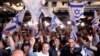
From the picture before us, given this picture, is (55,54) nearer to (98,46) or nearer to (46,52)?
(46,52)

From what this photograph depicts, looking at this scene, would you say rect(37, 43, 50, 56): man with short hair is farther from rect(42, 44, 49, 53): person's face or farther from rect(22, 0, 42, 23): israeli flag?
rect(22, 0, 42, 23): israeli flag

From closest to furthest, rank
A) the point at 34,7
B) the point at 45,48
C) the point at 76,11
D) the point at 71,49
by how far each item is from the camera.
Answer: the point at 45,48, the point at 71,49, the point at 34,7, the point at 76,11

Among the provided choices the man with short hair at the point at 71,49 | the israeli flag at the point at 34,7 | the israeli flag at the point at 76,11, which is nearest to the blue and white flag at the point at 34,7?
the israeli flag at the point at 34,7

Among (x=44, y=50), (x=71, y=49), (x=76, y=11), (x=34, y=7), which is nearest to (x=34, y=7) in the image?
(x=34, y=7)

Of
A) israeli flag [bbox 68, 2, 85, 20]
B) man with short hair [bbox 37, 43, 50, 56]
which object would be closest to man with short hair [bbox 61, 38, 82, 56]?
man with short hair [bbox 37, 43, 50, 56]

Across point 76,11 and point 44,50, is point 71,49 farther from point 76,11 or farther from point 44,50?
point 76,11

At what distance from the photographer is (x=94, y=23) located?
1781 centimetres

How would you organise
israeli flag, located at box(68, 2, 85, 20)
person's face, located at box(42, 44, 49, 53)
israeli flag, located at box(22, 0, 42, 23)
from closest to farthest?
1. person's face, located at box(42, 44, 49, 53)
2. israeli flag, located at box(22, 0, 42, 23)
3. israeli flag, located at box(68, 2, 85, 20)

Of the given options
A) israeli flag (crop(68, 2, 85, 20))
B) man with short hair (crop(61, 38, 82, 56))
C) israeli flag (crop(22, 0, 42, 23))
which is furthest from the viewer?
israeli flag (crop(68, 2, 85, 20))

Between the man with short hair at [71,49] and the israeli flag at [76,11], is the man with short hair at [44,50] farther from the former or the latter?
the israeli flag at [76,11]

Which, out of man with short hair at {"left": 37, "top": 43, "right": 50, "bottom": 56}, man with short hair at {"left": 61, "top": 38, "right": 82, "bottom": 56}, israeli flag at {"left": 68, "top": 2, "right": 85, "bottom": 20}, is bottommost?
israeli flag at {"left": 68, "top": 2, "right": 85, "bottom": 20}

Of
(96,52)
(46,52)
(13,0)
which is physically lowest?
(13,0)

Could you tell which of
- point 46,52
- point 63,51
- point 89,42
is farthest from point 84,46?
point 46,52

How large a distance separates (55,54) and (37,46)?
21.5 inches
